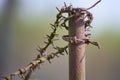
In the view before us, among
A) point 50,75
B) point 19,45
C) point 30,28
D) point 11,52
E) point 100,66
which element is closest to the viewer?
point 11,52

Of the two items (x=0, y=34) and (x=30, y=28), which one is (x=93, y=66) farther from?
(x=0, y=34)

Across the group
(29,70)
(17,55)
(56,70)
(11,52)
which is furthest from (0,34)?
(29,70)

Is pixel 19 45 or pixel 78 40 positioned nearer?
pixel 78 40

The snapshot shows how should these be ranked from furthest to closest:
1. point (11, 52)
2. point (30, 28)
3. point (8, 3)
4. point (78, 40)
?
point (30, 28) < point (11, 52) < point (8, 3) < point (78, 40)

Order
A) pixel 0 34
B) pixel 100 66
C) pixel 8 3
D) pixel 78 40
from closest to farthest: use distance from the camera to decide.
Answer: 1. pixel 78 40
2. pixel 8 3
3. pixel 0 34
4. pixel 100 66

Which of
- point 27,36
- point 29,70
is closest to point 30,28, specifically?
point 27,36

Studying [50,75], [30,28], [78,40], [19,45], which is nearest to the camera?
[78,40]

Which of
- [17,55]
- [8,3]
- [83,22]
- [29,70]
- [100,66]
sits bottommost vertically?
[100,66]

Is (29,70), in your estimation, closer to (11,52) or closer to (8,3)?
(8,3)

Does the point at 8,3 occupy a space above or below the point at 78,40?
above
